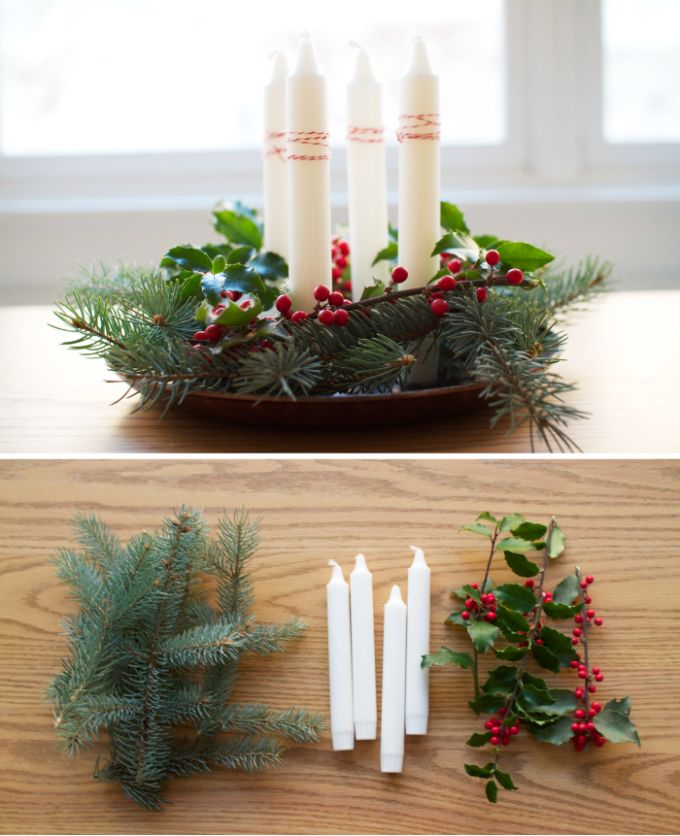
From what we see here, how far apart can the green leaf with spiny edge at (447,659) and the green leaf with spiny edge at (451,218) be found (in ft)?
1.12

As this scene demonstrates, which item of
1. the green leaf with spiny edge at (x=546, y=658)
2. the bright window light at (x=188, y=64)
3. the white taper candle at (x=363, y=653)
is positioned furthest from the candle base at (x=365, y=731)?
the bright window light at (x=188, y=64)

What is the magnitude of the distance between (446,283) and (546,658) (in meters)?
0.26

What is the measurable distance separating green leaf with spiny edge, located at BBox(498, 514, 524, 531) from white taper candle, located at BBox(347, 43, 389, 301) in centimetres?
23

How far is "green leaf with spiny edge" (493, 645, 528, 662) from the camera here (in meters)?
0.60

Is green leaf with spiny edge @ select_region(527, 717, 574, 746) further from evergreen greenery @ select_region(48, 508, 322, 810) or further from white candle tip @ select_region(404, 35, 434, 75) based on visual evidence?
white candle tip @ select_region(404, 35, 434, 75)

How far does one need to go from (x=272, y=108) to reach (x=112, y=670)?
0.47 metres

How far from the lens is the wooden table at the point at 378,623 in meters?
0.57

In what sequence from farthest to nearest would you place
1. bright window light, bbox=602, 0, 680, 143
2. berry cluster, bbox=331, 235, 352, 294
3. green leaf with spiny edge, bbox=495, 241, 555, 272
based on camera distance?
1. bright window light, bbox=602, 0, 680, 143
2. berry cluster, bbox=331, 235, 352, 294
3. green leaf with spiny edge, bbox=495, 241, 555, 272

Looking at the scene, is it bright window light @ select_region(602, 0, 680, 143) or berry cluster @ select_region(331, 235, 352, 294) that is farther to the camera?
bright window light @ select_region(602, 0, 680, 143)

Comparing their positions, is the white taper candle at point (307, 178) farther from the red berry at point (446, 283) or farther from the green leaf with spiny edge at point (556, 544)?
the green leaf with spiny edge at point (556, 544)

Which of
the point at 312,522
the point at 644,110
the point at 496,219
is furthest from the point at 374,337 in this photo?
the point at 644,110

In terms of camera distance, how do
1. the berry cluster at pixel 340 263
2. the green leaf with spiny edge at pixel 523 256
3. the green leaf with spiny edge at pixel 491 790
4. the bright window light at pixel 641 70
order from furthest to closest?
1. the bright window light at pixel 641 70
2. the berry cluster at pixel 340 263
3. the green leaf with spiny edge at pixel 523 256
4. the green leaf with spiny edge at pixel 491 790

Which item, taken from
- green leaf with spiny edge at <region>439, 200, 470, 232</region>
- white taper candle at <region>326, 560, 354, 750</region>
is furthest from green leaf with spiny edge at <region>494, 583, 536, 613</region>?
green leaf with spiny edge at <region>439, 200, 470, 232</region>

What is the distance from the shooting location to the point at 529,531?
1.98 ft
